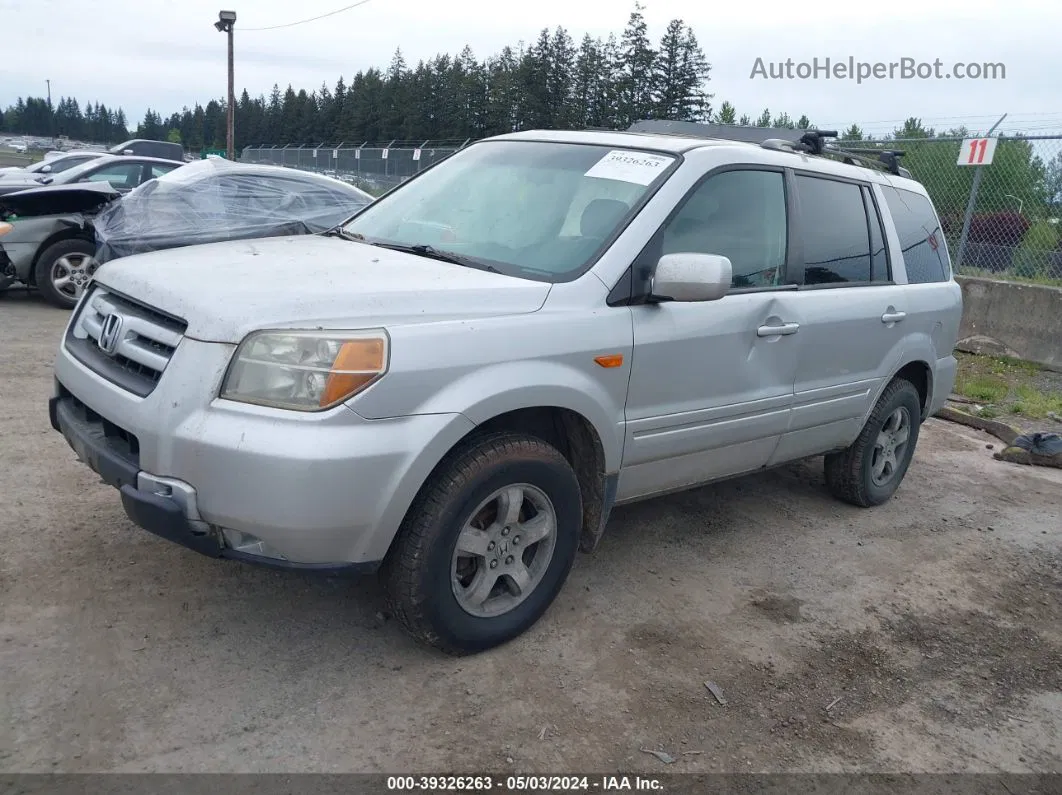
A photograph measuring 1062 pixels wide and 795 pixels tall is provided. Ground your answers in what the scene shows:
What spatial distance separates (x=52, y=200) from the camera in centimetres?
888

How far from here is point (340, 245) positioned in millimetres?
3932

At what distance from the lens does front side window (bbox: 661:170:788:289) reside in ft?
12.6

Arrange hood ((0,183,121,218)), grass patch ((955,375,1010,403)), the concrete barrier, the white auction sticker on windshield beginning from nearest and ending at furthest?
the white auction sticker on windshield
grass patch ((955,375,1010,403))
hood ((0,183,121,218))
the concrete barrier

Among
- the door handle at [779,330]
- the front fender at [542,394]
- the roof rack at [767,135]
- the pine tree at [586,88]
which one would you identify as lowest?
the front fender at [542,394]

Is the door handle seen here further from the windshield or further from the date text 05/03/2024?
the date text 05/03/2024

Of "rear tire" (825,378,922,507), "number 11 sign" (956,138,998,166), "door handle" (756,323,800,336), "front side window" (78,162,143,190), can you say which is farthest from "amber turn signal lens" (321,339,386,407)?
"front side window" (78,162,143,190)

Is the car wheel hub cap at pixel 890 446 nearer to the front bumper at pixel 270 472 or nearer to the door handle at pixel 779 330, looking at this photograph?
the door handle at pixel 779 330

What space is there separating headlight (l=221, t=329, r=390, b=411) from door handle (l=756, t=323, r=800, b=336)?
76.4 inches

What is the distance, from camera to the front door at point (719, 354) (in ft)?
12.1

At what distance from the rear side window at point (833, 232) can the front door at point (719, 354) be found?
21 centimetres

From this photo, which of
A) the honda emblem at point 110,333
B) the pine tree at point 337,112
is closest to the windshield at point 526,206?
the honda emblem at point 110,333

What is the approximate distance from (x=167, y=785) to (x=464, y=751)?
2.76 feet

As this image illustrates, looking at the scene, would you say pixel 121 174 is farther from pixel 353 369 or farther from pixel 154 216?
pixel 353 369

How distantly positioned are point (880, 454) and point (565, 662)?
287 cm
